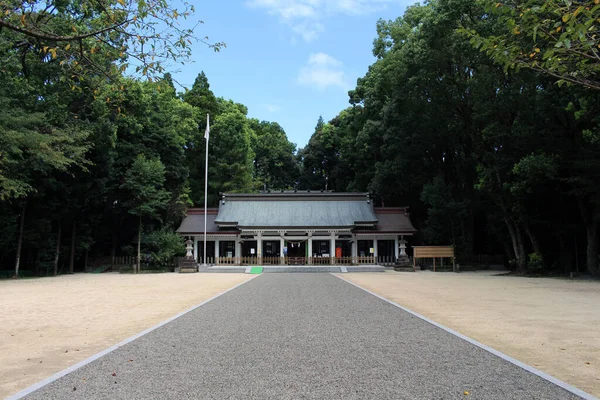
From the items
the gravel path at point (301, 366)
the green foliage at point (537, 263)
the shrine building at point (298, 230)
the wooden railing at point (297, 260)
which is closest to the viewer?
the gravel path at point (301, 366)

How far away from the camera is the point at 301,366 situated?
15.4 ft

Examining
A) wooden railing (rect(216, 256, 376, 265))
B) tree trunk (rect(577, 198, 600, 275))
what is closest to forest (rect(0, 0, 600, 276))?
tree trunk (rect(577, 198, 600, 275))

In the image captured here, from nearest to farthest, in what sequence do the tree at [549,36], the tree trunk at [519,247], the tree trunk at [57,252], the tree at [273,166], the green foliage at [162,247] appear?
1. the tree at [549,36]
2. the tree trunk at [519,247]
3. the tree trunk at [57,252]
4. the green foliage at [162,247]
5. the tree at [273,166]

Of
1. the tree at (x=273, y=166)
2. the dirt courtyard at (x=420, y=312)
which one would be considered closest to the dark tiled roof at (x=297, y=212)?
the tree at (x=273, y=166)

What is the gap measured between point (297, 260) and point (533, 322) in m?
24.5

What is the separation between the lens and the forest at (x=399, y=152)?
18.0 m

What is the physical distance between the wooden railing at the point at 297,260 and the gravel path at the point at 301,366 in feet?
77.6

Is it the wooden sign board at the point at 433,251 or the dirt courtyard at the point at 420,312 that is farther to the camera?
the wooden sign board at the point at 433,251

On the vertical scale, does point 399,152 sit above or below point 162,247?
above

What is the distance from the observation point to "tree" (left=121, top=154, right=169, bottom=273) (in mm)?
26562

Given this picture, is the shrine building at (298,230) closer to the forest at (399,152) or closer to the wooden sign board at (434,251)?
the forest at (399,152)

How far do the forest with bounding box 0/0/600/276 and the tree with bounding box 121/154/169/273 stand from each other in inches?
3.4

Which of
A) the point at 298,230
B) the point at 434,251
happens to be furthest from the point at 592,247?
the point at 298,230

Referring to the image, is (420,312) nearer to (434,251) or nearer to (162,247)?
(434,251)
